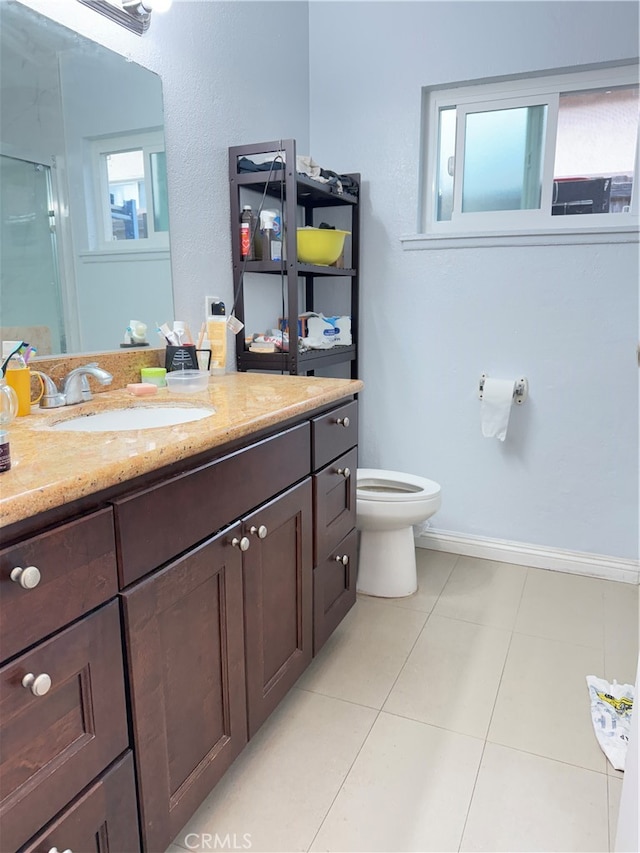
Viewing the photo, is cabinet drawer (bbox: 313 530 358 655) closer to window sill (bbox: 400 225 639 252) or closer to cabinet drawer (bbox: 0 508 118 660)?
cabinet drawer (bbox: 0 508 118 660)

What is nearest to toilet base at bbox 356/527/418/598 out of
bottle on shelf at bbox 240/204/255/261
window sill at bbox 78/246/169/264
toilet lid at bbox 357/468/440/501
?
toilet lid at bbox 357/468/440/501

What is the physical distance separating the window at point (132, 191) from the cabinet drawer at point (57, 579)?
3.14ft

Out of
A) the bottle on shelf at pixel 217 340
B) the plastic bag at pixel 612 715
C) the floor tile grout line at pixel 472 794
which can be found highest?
the bottle on shelf at pixel 217 340

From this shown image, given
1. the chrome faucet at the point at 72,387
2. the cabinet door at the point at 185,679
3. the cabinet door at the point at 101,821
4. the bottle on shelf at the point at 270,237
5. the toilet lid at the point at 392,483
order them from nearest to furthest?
the cabinet door at the point at 101,821
the cabinet door at the point at 185,679
the chrome faucet at the point at 72,387
the bottle on shelf at the point at 270,237
the toilet lid at the point at 392,483

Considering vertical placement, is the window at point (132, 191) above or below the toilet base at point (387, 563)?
above

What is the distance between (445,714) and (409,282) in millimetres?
1639

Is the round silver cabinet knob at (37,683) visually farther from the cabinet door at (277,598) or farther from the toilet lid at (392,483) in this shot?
the toilet lid at (392,483)

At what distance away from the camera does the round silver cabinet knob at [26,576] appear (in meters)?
0.71

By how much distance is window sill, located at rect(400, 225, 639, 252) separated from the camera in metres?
2.09

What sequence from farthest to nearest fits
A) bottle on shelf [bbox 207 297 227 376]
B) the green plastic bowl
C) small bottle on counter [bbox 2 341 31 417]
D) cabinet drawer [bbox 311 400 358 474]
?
the green plastic bowl → bottle on shelf [bbox 207 297 227 376] → cabinet drawer [bbox 311 400 358 474] → small bottle on counter [bbox 2 341 31 417]

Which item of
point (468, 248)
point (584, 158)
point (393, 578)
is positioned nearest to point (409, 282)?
point (468, 248)

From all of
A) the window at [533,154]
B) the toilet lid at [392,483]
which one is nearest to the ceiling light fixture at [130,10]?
the window at [533,154]

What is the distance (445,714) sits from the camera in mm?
1578

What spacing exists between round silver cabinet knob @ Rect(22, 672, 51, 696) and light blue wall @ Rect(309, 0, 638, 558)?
6.53 feet
